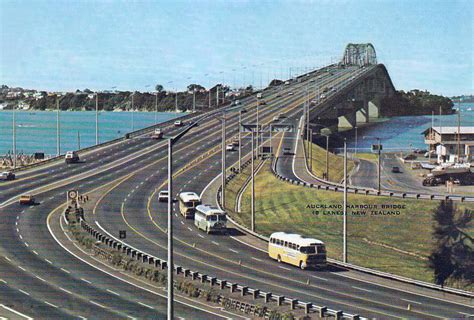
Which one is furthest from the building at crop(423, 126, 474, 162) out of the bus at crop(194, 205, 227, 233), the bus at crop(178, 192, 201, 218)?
the bus at crop(194, 205, 227, 233)

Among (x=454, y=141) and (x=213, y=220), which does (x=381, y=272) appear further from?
(x=454, y=141)

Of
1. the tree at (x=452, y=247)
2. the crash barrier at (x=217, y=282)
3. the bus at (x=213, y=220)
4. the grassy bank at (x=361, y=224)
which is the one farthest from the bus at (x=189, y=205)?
the tree at (x=452, y=247)

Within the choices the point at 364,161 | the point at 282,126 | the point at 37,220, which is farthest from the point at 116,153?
the point at 37,220

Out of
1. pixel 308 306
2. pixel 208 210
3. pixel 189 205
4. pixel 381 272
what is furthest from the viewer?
pixel 189 205

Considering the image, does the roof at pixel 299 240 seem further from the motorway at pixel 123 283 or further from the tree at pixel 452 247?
the tree at pixel 452 247

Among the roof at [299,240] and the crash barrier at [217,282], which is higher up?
the roof at [299,240]

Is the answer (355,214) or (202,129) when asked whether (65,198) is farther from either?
(202,129)

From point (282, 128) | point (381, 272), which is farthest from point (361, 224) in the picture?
point (282, 128)
